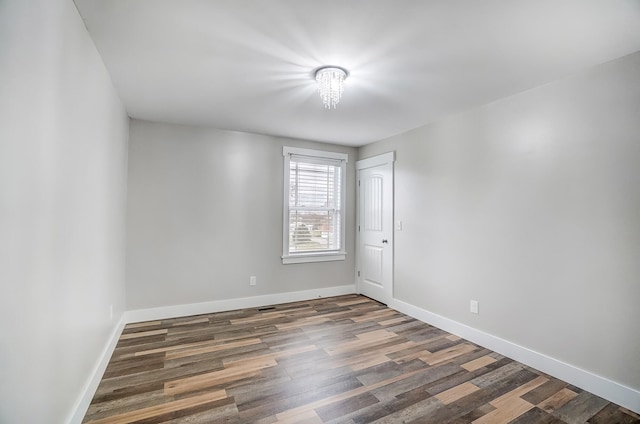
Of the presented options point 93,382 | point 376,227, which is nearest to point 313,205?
point 376,227

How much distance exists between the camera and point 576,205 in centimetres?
232

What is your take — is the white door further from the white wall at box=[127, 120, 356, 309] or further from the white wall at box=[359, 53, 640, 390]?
the white wall at box=[127, 120, 356, 309]

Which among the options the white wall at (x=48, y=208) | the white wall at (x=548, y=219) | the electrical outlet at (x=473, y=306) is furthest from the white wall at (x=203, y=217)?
the electrical outlet at (x=473, y=306)

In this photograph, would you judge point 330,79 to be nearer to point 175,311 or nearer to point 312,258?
point 312,258

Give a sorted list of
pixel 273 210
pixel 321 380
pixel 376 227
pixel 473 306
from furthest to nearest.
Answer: pixel 376 227 < pixel 273 210 < pixel 473 306 < pixel 321 380

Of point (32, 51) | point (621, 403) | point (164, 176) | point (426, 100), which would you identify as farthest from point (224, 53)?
point (621, 403)

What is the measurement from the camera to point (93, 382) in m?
2.07

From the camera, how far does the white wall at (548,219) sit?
208cm

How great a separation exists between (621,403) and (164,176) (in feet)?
15.0

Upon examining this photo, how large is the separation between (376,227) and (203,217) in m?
2.40

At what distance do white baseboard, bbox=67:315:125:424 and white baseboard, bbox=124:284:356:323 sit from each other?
51 centimetres

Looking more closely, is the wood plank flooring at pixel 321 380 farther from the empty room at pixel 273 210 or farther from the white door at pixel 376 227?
the white door at pixel 376 227

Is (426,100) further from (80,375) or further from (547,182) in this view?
(80,375)

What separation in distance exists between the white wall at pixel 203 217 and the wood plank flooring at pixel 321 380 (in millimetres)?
577
